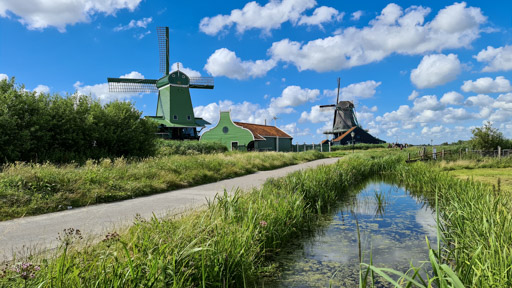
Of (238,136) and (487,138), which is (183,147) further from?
(487,138)

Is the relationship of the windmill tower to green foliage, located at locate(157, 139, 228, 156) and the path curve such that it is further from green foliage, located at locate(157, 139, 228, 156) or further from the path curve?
the path curve

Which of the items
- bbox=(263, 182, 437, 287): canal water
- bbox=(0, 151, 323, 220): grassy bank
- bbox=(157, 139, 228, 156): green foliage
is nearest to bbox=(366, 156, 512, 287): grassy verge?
bbox=(263, 182, 437, 287): canal water

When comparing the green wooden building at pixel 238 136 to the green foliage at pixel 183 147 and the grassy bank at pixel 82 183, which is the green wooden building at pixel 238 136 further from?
the grassy bank at pixel 82 183

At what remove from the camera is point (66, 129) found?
15.1 meters

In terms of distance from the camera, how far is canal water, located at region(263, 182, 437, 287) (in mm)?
4855

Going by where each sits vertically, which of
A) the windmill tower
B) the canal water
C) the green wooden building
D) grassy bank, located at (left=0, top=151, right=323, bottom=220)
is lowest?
the canal water

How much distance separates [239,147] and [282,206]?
1255 inches

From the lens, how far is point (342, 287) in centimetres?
450

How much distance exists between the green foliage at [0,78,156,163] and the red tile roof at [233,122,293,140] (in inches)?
820

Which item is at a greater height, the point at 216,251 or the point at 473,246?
the point at 216,251

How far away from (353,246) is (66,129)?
1424 cm

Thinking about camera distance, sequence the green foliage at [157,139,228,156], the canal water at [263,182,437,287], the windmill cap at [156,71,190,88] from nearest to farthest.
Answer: the canal water at [263,182,437,287] → the green foliage at [157,139,228,156] → the windmill cap at [156,71,190,88]

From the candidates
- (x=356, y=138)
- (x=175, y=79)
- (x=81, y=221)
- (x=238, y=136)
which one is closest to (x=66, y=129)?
(x=81, y=221)

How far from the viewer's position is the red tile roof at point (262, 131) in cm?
3981
